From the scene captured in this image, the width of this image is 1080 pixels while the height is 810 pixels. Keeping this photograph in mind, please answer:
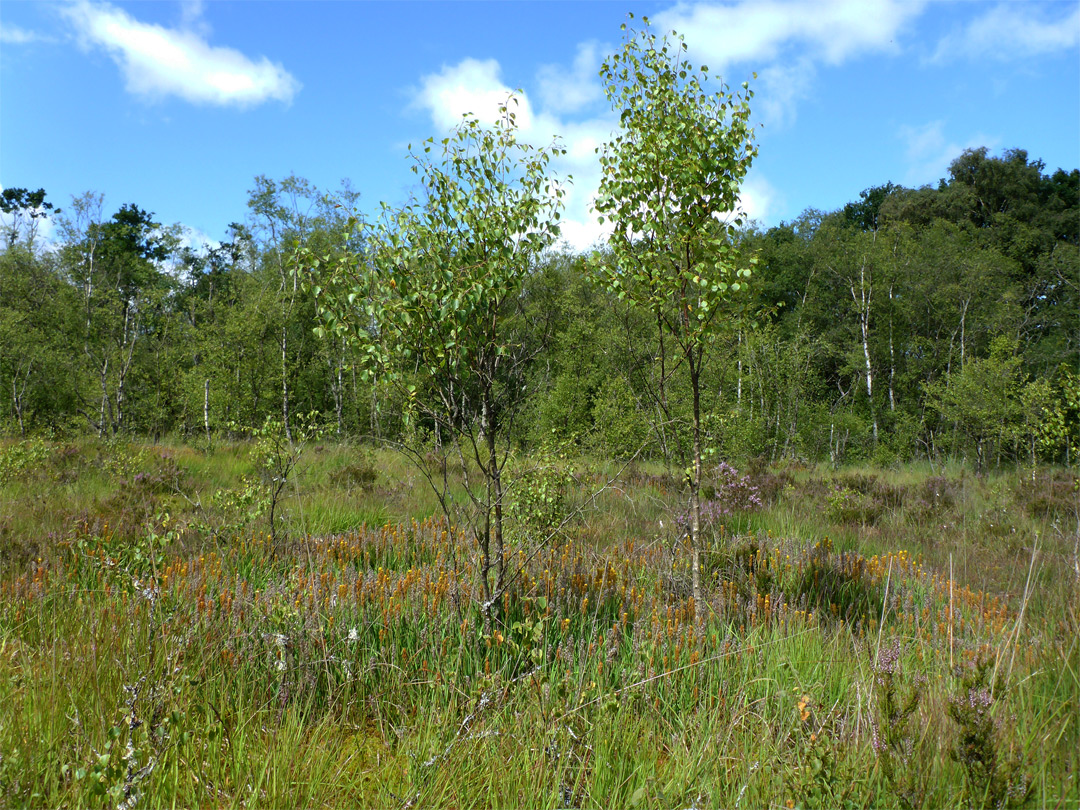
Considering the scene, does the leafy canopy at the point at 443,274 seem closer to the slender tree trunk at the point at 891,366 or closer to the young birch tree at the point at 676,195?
the young birch tree at the point at 676,195

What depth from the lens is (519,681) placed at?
3422mm

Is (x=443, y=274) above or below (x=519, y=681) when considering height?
above

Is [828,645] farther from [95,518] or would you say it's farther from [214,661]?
[95,518]

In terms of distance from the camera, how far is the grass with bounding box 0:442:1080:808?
2.26 meters

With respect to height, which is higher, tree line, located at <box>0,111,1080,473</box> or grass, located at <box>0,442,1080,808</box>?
tree line, located at <box>0,111,1080,473</box>

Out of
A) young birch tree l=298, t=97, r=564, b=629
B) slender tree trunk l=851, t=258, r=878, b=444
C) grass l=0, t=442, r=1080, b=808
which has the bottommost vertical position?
grass l=0, t=442, r=1080, b=808

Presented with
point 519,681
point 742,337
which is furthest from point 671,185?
point 742,337

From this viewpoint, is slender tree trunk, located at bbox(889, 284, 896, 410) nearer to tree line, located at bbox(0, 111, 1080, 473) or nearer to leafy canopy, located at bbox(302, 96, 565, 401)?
tree line, located at bbox(0, 111, 1080, 473)

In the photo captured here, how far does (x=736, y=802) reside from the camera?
2256 millimetres

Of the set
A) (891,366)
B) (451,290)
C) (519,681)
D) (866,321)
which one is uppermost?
Result: (866,321)

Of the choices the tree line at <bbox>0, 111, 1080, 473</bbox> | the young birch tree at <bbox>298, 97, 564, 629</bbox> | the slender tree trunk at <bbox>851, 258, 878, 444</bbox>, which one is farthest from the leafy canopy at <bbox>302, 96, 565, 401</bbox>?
the slender tree trunk at <bbox>851, 258, 878, 444</bbox>

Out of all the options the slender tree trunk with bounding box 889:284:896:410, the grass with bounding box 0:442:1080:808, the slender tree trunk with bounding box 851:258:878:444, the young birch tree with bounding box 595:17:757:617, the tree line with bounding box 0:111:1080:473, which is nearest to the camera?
the grass with bounding box 0:442:1080:808

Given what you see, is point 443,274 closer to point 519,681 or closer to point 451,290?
point 451,290

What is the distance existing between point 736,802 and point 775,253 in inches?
1724
